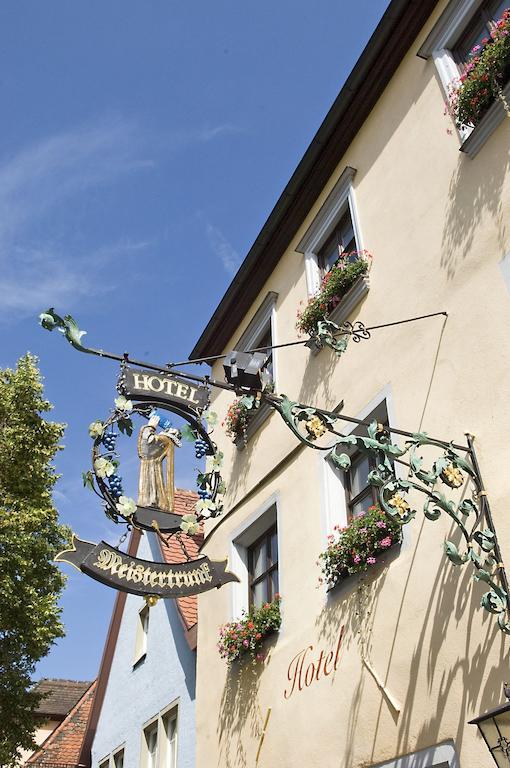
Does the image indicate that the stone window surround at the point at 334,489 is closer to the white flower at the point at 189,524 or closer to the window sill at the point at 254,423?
the window sill at the point at 254,423

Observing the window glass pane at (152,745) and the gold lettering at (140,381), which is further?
the window glass pane at (152,745)

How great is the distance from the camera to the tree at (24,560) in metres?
12.6

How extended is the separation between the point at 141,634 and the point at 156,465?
8543 millimetres

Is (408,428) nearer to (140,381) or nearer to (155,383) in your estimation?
(155,383)

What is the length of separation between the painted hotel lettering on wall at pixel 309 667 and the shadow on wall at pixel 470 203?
3620mm

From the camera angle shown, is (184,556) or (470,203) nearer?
(470,203)

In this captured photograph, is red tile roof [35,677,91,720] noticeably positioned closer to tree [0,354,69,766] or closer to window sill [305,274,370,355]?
tree [0,354,69,766]

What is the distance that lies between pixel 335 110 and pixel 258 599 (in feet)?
19.6

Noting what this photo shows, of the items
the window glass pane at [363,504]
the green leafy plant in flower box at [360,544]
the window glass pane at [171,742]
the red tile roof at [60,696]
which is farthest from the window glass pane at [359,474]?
the red tile roof at [60,696]

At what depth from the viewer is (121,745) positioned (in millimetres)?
13711

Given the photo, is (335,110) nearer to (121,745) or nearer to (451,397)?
(451,397)

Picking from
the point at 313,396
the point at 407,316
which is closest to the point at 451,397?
the point at 407,316

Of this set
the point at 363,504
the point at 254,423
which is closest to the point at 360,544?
the point at 363,504

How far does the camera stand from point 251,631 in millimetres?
9086
